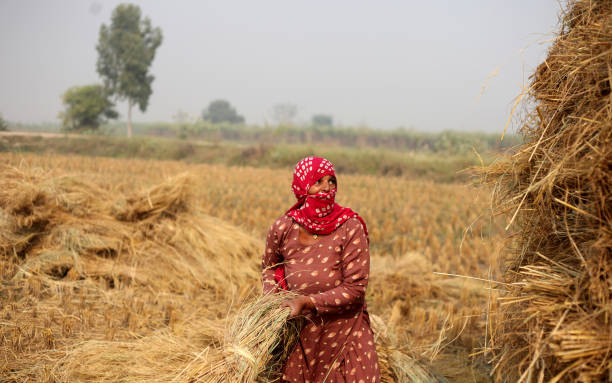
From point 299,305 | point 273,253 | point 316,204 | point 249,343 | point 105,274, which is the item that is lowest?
point 105,274

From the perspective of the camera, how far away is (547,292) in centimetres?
167

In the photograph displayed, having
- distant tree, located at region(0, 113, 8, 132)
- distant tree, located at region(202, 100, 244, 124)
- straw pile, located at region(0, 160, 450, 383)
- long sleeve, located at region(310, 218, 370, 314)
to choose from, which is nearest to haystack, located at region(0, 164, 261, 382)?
straw pile, located at region(0, 160, 450, 383)

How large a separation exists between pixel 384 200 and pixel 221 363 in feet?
31.7

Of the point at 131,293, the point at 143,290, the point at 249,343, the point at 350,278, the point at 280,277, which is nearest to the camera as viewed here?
the point at 249,343

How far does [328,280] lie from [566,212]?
3.36 ft

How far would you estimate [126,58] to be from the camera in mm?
39000

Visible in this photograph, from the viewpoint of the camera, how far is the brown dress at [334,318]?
2197mm

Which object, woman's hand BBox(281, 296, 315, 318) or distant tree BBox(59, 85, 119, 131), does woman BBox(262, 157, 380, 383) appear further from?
distant tree BBox(59, 85, 119, 131)

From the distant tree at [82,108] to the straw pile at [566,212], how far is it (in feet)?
120

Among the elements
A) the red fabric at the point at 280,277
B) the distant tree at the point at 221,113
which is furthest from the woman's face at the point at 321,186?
the distant tree at the point at 221,113

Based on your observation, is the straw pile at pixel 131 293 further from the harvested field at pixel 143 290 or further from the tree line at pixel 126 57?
the tree line at pixel 126 57

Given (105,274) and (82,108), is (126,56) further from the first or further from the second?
(105,274)

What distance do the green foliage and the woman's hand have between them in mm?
40335

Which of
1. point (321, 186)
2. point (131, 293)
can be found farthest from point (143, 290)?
point (321, 186)
